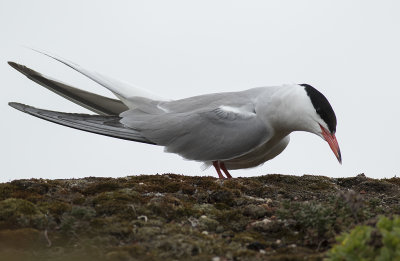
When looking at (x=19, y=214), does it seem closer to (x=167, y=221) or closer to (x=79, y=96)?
(x=167, y=221)

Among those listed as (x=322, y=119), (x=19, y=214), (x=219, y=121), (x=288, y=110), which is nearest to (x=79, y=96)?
(x=219, y=121)

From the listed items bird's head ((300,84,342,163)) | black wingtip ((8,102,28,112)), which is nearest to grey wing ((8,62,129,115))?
black wingtip ((8,102,28,112))

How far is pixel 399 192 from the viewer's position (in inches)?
241

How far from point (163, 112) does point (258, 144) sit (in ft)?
4.17

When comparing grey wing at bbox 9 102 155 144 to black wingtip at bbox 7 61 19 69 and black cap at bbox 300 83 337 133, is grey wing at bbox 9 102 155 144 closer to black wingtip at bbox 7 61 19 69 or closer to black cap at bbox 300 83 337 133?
black wingtip at bbox 7 61 19 69

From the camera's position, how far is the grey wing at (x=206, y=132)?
22.2ft

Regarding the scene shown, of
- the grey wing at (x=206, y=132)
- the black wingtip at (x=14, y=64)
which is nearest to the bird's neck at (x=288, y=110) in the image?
the grey wing at (x=206, y=132)

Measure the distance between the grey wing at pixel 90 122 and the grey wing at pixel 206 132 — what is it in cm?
9

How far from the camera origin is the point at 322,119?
6531 mm

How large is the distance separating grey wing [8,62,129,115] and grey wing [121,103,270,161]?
25.3 inches

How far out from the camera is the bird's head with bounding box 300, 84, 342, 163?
644 cm

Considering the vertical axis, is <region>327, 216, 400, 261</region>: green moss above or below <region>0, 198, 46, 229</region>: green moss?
below

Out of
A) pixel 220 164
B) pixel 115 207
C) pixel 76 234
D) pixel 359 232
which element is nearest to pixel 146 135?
pixel 220 164

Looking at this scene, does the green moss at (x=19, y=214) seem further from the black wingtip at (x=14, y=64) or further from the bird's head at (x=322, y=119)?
the bird's head at (x=322, y=119)
